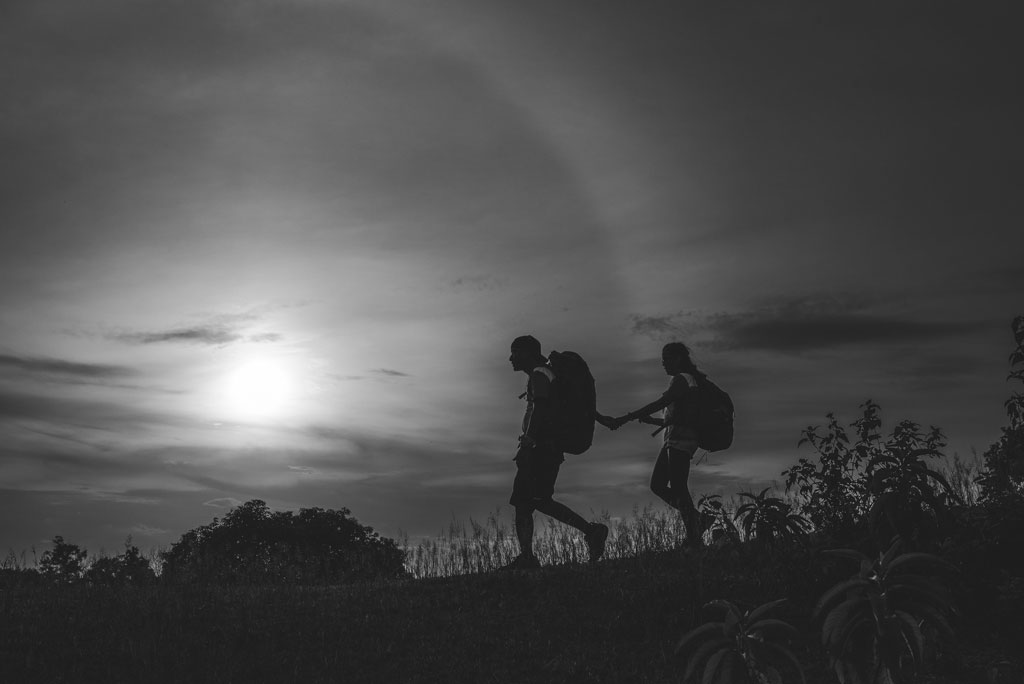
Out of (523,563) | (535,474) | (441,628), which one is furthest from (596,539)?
(441,628)

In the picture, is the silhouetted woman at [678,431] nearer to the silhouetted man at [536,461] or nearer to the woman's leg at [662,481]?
the woman's leg at [662,481]

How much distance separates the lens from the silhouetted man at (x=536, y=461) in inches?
455

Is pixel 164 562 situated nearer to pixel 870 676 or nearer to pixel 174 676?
pixel 174 676

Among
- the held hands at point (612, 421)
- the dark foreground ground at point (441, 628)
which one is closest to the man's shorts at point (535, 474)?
the held hands at point (612, 421)

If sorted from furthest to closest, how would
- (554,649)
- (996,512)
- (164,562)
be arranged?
(164,562) < (996,512) < (554,649)

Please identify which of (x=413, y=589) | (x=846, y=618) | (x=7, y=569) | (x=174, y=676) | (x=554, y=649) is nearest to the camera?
(x=846, y=618)

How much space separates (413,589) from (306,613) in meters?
1.48

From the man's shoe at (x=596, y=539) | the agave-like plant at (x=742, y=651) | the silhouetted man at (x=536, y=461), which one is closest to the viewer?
the agave-like plant at (x=742, y=651)

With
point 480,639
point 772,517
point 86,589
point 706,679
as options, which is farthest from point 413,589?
point 706,679

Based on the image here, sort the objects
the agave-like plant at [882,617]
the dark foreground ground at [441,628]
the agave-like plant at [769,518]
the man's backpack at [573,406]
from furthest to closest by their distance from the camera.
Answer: the man's backpack at [573,406] → the dark foreground ground at [441,628] → the agave-like plant at [769,518] → the agave-like plant at [882,617]

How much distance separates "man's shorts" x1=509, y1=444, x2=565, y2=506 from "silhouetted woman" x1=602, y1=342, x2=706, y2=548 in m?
1.18

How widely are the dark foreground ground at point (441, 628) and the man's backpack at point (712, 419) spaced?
1.29m

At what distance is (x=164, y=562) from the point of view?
13.4 m

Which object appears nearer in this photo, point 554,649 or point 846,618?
point 846,618
